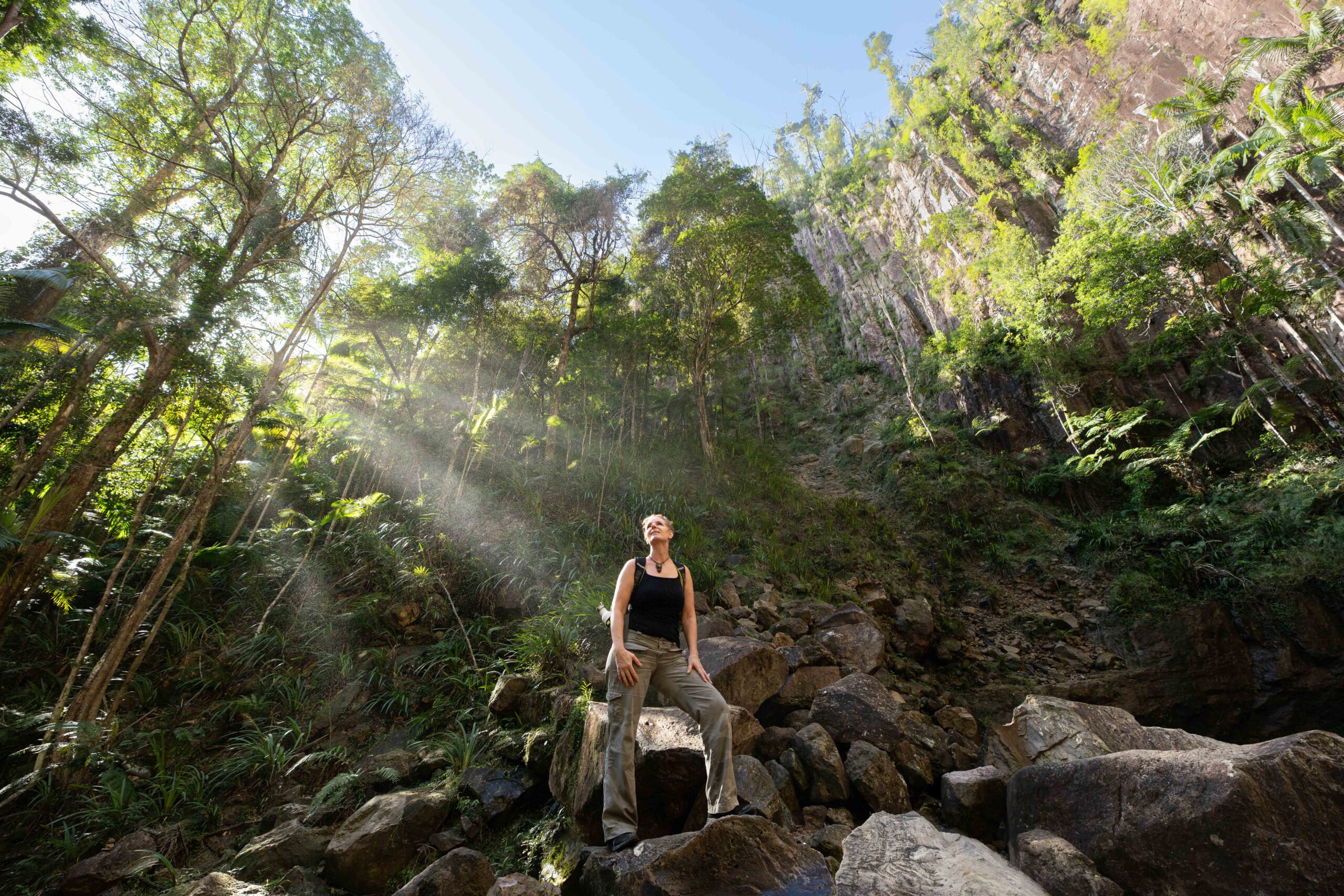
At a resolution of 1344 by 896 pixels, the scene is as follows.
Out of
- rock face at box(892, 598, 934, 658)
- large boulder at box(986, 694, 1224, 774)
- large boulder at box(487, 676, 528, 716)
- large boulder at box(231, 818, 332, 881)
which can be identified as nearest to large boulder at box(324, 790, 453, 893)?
large boulder at box(231, 818, 332, 881)

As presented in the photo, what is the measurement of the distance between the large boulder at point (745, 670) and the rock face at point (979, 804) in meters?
1.70

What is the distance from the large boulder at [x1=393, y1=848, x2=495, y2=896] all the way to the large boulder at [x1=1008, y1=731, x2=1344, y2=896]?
3.09m

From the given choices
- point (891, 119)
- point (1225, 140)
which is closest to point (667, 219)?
point (1225, 140)

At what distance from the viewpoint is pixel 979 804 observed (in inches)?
123

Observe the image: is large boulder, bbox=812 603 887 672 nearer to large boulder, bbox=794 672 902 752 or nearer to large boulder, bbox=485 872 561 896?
large boulder, bbox=794 672 902 752

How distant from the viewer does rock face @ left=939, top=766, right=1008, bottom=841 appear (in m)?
3.09

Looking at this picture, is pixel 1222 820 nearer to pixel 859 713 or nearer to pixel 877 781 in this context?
pixel 877 781

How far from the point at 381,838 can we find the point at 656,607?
2.39m

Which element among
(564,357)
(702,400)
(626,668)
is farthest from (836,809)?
(564,357)

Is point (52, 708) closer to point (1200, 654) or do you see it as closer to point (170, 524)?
point (170, 524)

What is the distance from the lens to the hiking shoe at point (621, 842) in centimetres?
257

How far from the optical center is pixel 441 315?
12086mm

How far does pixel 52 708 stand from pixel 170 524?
9.76 ft

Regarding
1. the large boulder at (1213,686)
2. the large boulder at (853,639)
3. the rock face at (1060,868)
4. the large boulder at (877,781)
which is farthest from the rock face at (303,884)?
the large boulder at (1213,686)
